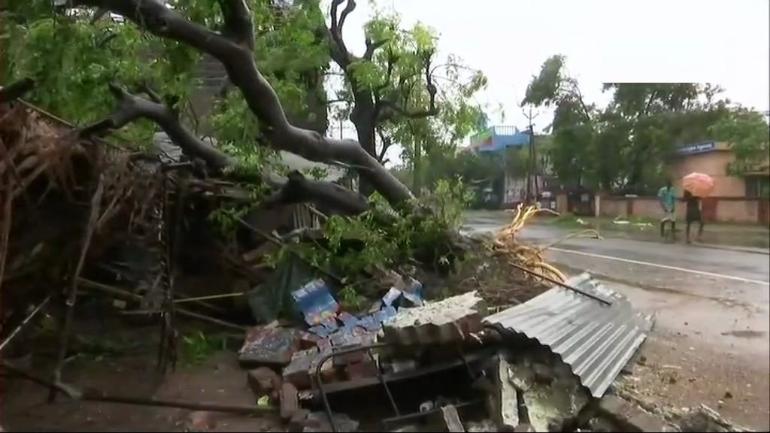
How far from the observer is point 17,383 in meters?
1.98

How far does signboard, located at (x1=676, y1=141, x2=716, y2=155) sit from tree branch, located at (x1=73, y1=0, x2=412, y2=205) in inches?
37.4

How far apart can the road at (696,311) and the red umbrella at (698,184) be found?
0.33 ft

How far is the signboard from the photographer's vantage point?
1.32 metres

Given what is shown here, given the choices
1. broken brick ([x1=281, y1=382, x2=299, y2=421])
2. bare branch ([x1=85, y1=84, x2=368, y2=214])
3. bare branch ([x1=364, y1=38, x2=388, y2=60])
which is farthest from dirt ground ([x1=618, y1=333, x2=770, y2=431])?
bare branch ([x1=85, y1=84, x2=368, y2=214])

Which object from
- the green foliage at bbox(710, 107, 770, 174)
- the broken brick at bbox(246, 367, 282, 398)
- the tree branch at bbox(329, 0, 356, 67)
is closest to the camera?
the green foliage at bbox(710, 107, 770, 174)

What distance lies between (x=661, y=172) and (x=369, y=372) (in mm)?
820

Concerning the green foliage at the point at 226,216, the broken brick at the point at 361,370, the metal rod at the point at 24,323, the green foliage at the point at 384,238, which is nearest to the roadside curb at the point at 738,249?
the green foliage at the point at 384,238

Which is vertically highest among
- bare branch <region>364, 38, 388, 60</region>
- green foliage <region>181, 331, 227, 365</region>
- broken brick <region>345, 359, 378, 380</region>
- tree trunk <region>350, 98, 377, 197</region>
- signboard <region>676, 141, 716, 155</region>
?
bare branch <region>364, 38, 388, 60</region>

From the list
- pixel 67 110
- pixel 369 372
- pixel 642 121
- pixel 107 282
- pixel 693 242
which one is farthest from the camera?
pixel 107 282

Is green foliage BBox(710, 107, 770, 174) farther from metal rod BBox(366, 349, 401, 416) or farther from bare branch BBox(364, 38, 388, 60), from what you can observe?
bare branch BBox(364, 38, 388, 60)

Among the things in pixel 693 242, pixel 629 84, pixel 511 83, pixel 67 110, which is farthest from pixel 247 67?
pixel 693 242

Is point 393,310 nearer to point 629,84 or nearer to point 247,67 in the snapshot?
point 247,67

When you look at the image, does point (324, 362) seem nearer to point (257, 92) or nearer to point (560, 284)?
point (560, 284)

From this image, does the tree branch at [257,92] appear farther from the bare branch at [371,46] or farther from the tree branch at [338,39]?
the bare branch at [371,46]
